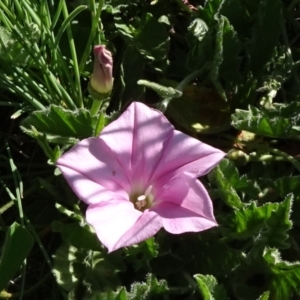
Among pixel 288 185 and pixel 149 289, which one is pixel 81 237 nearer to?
pixel 149 289

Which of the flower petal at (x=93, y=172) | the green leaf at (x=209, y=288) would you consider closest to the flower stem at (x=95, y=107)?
the flower petal at (x=93, y=172)

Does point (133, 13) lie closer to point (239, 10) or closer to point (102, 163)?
point (239, 10)

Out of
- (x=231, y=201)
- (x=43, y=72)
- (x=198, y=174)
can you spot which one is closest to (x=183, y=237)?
(x=231, y=201)

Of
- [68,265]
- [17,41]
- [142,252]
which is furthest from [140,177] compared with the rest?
[17,41]

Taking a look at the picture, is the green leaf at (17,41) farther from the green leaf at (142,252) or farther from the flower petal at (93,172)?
the green leaf at (142,252)

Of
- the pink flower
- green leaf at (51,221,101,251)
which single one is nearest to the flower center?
the pink flower
